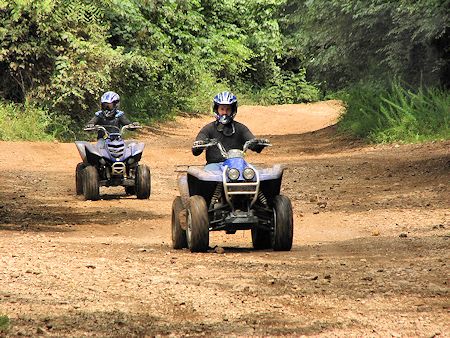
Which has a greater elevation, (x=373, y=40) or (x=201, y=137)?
(x=373, y=40)

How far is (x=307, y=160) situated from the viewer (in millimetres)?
26047

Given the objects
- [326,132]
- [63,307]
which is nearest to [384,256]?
[63,307]

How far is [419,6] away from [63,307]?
17.7m

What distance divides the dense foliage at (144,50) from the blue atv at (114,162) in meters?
6.95

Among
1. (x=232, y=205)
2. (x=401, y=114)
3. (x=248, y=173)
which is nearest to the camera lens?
(x=248, y=173)

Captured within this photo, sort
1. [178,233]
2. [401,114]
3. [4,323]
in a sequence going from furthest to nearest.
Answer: [401,114] < [178,233] < [4,323]

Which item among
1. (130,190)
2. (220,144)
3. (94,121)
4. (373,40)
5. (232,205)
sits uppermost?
(373,40)

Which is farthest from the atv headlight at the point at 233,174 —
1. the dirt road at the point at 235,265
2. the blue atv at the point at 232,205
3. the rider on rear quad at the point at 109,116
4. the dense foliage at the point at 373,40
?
the dense foliage at the point at 373,40

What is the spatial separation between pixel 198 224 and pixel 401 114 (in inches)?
685

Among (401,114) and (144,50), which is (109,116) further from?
(144,50)

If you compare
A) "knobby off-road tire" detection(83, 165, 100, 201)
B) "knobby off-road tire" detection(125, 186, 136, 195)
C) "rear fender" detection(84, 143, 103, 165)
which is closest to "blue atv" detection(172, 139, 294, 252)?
"knobby off-road tire" detection(83, 165, 100, 201)

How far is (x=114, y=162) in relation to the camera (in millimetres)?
17969

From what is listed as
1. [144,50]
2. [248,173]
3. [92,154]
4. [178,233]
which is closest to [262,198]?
[248,173]

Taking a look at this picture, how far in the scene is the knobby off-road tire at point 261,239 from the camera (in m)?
11.8
